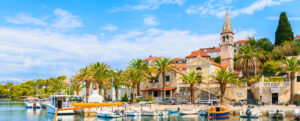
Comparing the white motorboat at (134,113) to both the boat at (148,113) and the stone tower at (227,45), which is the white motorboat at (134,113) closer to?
the boat at (148,113)

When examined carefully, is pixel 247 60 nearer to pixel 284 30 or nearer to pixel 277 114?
pixel 284 30

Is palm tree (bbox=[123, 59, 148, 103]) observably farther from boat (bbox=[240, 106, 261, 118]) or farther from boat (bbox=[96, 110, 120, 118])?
boat (bbox=[240, 106, 261, 118])

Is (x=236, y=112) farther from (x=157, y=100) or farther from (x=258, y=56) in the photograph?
(x=258, y=56)

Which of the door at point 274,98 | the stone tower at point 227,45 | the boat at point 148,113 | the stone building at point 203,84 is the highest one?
the stone tower at point 227,45

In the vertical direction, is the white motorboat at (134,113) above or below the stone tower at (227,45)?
below

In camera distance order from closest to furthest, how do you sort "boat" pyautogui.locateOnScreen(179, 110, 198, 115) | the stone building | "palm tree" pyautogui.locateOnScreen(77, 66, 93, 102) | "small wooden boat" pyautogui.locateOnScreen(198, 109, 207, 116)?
"small wooden boat" pyautogui.locateOnScreen(198, 109, 207, 116) < "boat" pyautogui.locateOnScreen(179, 110, 198, 115) < the stone building < "palm tree" pyautogui.locateOnScreen(77, 66, 93, 102)

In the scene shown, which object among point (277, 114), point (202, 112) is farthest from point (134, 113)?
point (277, 114)

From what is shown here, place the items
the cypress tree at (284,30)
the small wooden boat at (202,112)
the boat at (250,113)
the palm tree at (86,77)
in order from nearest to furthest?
the boat at (250,113) → the small wooden boat at (202,112) → the palm tree at (86,77) → the cypress tree at (284,30)

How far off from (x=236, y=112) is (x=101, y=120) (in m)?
21.3

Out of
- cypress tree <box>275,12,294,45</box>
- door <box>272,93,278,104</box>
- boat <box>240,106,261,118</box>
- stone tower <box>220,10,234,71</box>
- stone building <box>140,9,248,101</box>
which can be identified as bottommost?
boat <box>240,106,261,118</box>

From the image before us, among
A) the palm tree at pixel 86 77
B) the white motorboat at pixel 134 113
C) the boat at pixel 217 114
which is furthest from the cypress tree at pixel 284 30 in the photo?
the palm tree at pixel 86 77

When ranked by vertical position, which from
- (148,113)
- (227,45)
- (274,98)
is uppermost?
(227,45)

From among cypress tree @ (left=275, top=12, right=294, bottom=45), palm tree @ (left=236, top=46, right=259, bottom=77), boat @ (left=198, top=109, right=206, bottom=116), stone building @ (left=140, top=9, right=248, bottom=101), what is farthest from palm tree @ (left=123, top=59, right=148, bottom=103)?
cypress tree @ (left=275, top=12, right=294, bottom=45)

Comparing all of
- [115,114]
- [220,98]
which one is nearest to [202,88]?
[220,98]
